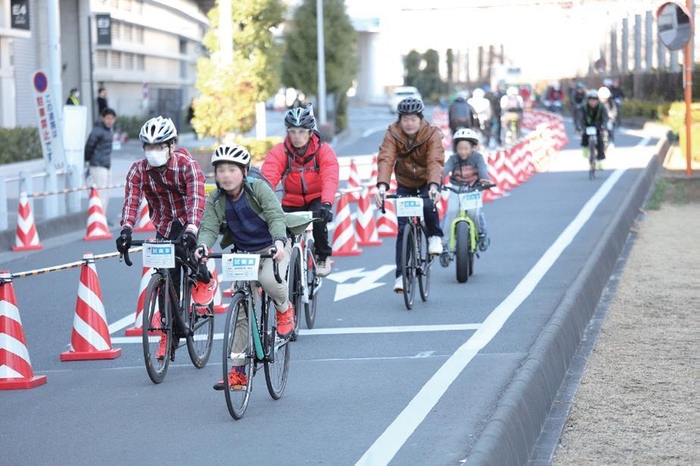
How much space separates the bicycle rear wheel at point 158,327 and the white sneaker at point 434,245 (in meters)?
4.03

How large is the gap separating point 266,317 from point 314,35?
53801 millimetres

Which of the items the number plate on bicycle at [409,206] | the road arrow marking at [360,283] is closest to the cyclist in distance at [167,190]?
the number plate on bicycle at [409,206]

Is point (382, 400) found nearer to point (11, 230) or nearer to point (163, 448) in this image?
point (163, 448)

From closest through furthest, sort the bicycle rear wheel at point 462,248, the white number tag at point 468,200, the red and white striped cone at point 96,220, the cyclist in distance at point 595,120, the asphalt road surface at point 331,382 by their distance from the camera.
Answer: the asphalt road surface at point 331,382, the bicycle rear wheel at point 462,248, the white number tag at point 468,200, the red and white striped cone at point 96,220, the cyclist in distance at point 595,120

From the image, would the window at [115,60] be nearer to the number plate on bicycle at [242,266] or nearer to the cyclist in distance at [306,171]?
the cyclist in distance at [306,171]

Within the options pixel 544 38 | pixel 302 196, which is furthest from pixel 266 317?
pixel 544 38

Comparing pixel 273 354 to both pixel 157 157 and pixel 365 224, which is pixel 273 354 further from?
pixel 365 224

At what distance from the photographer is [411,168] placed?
13.0m

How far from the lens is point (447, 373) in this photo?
9.29m

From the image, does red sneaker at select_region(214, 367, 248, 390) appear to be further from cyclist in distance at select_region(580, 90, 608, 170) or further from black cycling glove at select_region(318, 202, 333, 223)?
cyclist in distance at select_region(580, 90, 608, 170)

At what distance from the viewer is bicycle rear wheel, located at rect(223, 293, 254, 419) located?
7.85 m

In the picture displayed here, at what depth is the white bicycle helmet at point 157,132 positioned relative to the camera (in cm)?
950

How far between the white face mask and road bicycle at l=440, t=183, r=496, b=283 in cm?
509

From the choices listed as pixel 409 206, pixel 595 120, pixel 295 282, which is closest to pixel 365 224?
pixel 409 206
